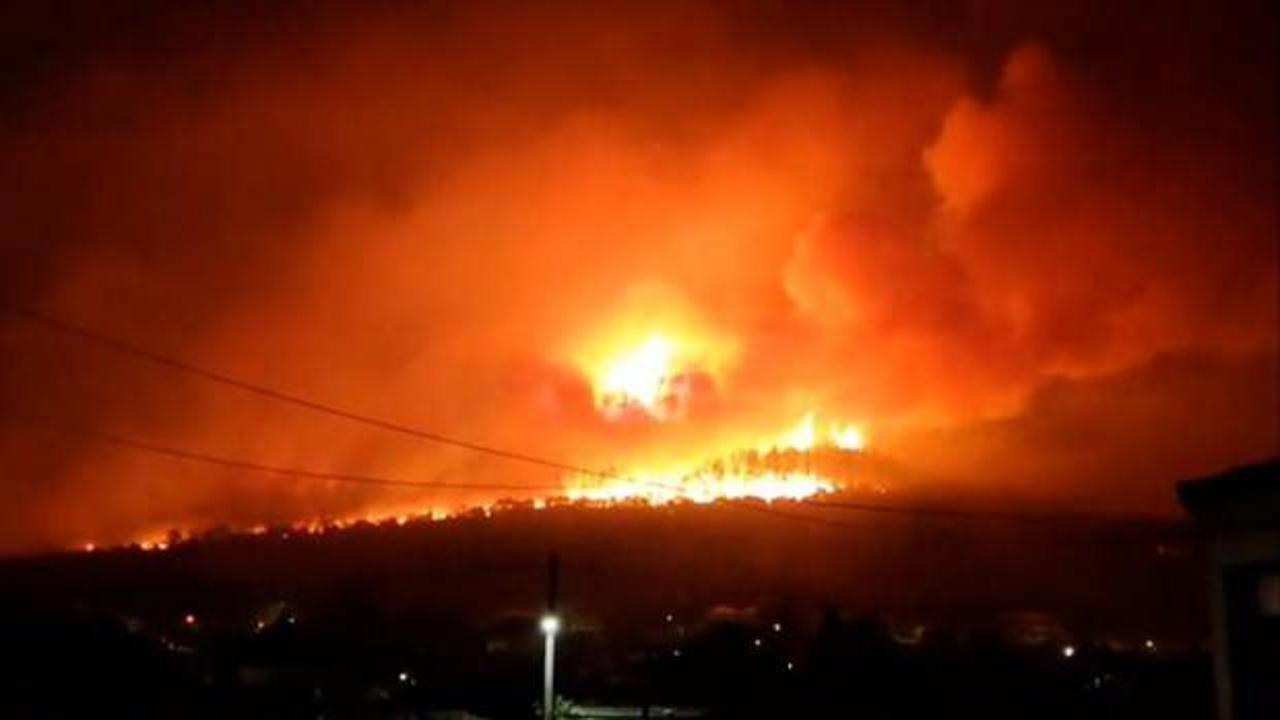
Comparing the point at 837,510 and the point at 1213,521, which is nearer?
the point at 1213,521

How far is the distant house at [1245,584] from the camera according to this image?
1432 cm

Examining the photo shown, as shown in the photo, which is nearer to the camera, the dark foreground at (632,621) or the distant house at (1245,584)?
the distant house at (1245,584)

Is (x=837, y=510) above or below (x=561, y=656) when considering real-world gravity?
above

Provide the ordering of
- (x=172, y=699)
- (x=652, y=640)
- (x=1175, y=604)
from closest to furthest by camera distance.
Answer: (x=172, y=699)
(x=652, y=640)
(x=1175, y=604)

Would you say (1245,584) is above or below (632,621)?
above

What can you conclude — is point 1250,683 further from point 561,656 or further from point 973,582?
point 973,582

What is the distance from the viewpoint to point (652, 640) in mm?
41750

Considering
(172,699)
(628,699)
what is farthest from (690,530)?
(172,699)

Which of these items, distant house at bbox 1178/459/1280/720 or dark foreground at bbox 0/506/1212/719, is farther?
dark foreground at bbox 0/506/1212/719

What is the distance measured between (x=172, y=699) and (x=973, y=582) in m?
39.8

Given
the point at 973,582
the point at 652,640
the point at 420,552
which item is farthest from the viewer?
the point at 420,552

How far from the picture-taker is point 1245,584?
49.1ft

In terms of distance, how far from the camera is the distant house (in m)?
14.3

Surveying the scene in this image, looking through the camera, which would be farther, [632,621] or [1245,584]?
[632,621]
